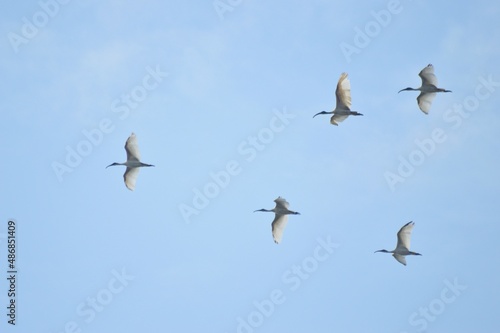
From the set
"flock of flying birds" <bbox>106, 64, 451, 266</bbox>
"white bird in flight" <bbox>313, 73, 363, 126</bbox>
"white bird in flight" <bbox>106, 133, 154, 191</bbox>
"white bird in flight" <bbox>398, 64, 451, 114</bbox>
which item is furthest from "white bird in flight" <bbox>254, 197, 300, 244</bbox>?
"white bird in flight" <bbox>398, 64, 451, 114</bbox>

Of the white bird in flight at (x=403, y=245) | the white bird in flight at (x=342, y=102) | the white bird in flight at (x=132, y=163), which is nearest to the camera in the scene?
the white bird in flight at (x=342, y=102)

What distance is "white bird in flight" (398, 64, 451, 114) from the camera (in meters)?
57.4

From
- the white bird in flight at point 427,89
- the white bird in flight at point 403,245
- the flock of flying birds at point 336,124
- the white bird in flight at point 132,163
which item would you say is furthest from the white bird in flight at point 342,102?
the white bird in flight at point 132,163

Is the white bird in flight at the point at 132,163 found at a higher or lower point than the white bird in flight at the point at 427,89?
higher

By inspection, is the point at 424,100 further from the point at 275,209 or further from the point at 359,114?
the point at 275,209

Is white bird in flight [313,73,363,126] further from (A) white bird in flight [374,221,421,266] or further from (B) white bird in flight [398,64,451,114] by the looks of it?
(A) white bird in flight [374,221,421,266]

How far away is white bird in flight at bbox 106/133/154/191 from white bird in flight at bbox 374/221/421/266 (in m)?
18.3

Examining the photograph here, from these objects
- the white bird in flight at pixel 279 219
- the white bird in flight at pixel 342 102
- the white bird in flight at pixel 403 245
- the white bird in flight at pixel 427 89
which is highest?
the white bird in flight at pixel 342 102

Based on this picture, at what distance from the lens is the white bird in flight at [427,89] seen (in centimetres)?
5744

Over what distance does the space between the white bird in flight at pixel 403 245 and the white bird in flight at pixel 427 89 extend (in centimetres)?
833

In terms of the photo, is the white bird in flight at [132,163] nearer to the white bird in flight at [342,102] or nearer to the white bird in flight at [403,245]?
the white bird in flight at [342,102]

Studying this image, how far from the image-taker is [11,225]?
58.1 meters

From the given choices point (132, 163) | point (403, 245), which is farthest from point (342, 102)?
point (132, 163)

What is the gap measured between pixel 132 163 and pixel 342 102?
15.3 meters
